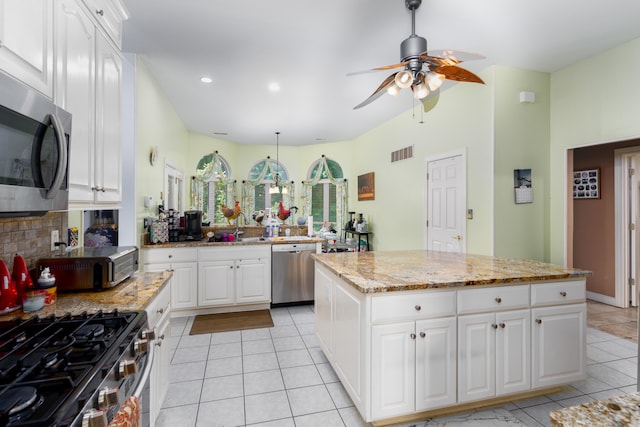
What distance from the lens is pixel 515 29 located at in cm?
273

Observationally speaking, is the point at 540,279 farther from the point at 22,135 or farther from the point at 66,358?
the point at 22,135

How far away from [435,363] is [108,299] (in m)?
1.86

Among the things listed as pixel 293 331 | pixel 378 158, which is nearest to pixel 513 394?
pixel 293 331

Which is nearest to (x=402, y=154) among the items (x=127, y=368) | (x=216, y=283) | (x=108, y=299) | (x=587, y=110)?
(x=587, y=110)

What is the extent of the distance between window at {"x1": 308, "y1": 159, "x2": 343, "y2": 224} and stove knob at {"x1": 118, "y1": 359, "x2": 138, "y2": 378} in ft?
21.6

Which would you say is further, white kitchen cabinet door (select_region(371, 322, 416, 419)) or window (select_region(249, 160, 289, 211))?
window (select_region(249, 160, 289, 211))

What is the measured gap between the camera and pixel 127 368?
1061 mm

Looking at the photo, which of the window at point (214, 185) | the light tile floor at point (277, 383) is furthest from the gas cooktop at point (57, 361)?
the window at point (214, 185)

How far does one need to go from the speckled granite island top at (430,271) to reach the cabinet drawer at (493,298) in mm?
57

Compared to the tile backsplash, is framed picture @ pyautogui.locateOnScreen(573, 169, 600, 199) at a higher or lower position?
higher

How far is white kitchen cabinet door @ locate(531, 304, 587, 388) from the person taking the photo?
2.01 metres

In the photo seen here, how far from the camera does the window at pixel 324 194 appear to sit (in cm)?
761

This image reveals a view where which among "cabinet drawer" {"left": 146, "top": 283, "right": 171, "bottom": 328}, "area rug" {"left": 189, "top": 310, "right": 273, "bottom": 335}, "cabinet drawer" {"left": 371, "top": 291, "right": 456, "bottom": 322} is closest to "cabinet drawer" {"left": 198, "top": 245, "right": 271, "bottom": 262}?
"area rug" {"left": 189, "top": 310, "right": 273, "bottom": 335}

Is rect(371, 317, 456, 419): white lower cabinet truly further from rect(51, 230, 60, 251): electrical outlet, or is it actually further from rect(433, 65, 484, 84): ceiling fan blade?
rect(51, 230, 60, 251): electrical outlet
